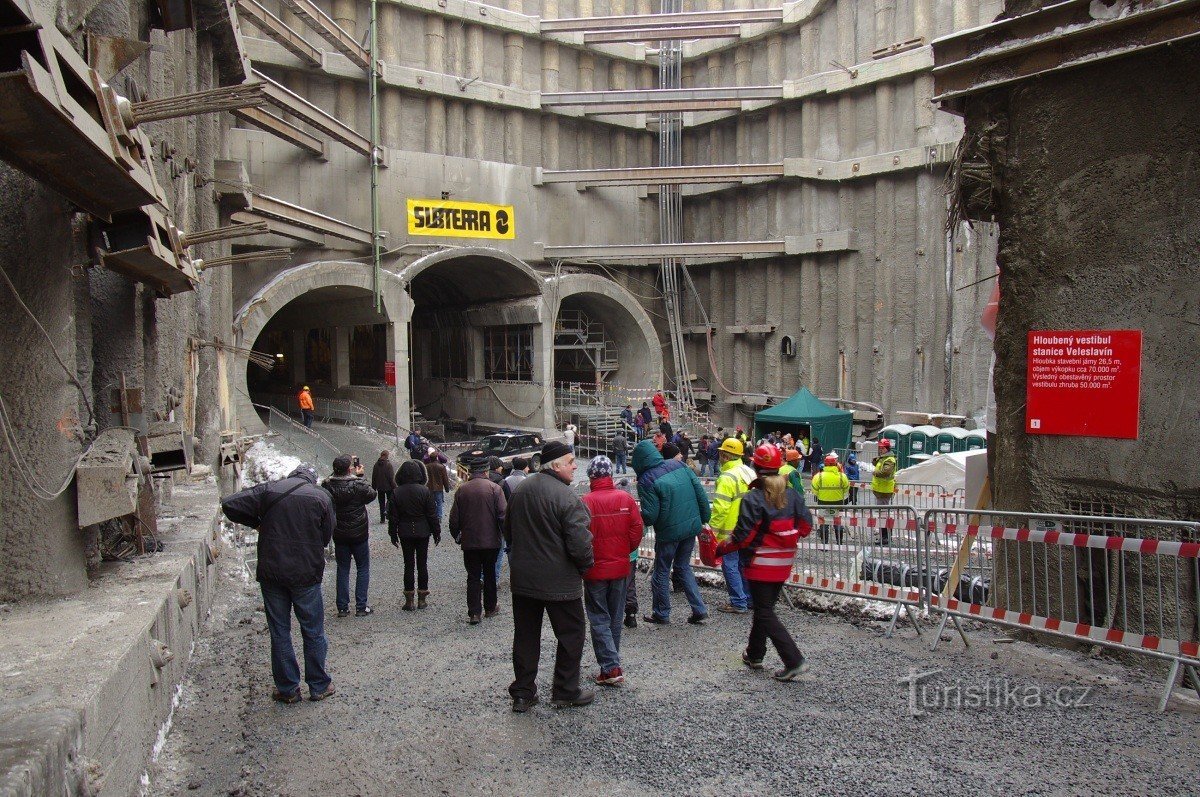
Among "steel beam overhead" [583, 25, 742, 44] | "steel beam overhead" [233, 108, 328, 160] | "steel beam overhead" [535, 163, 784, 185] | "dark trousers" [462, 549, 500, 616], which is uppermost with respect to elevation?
"steel beam overhead" [583, 25, 742, 44]

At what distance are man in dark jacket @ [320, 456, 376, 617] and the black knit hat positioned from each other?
234 centimetres

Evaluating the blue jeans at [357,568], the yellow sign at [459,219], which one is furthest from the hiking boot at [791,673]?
the yellow sign at [459,219]

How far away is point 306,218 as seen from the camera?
20.3 metres

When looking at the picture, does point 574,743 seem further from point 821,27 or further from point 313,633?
point 821,27

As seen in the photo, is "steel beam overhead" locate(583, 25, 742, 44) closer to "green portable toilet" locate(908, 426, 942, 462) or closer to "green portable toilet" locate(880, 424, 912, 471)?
"green portable toilet" locate(880, 424, 912, 471)

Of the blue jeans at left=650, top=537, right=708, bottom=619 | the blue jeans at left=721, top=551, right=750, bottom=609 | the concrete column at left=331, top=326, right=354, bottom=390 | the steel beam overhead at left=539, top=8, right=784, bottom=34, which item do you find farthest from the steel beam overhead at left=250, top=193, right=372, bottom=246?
the blue jeans at left=721, top=551, right=750, bottom=609

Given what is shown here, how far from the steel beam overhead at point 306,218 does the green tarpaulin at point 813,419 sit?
12.2 m

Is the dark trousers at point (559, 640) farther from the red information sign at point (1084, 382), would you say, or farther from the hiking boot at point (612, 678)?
the red information sign at point (1084, 382)

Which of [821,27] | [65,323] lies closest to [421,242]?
[821,27]

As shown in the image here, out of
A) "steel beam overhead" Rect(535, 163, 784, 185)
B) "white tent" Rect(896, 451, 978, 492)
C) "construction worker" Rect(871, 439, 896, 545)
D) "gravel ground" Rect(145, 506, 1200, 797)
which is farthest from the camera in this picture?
"steel beam overhead" Rect(535, 163, 784, 185)

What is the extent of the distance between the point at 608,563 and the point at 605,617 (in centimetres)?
38

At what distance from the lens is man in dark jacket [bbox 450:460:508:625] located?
297 inches

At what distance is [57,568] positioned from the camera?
4863 millimetres

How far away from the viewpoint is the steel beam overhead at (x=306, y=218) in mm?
18922
